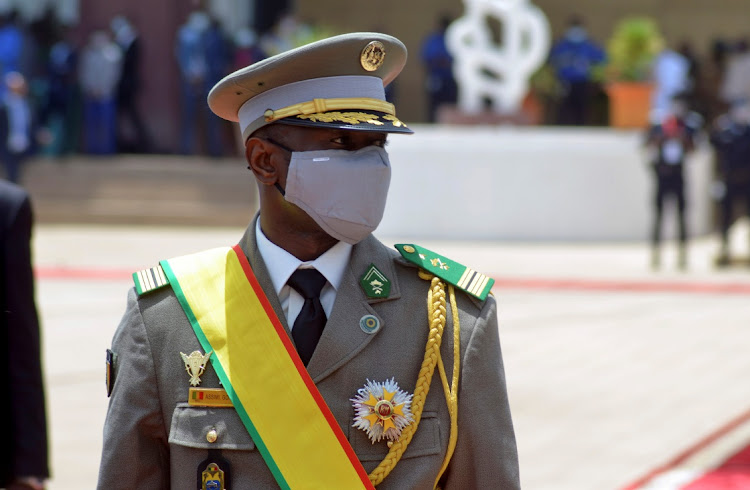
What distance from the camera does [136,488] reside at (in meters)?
2.28

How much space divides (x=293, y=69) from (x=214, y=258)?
0.41m

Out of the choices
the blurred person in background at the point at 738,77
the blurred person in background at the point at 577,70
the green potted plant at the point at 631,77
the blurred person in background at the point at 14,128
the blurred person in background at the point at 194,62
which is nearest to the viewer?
the green potted plant at the point at 631,77

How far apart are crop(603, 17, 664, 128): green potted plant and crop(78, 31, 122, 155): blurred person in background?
7609mm

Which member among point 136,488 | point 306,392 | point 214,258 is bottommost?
point 136,488

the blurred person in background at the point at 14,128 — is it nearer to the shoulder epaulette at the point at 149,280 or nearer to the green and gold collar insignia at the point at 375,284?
the shoulder epaulette at the point at 149,280

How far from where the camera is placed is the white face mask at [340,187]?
7.44 feet

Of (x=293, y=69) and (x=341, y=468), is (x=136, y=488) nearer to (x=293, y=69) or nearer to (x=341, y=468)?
(x=341, y=468)

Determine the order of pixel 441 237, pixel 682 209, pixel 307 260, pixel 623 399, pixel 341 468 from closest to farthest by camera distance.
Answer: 1. pixel 341 468
2. pixel 307 260
3. pixel 623 399
4. pixel 682 209
5. pixel 441 237

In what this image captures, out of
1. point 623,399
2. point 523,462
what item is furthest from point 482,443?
point 623,399

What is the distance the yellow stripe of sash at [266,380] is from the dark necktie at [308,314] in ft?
0.15

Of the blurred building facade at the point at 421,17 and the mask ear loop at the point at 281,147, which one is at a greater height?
the blurred building facade at the point at 421,17

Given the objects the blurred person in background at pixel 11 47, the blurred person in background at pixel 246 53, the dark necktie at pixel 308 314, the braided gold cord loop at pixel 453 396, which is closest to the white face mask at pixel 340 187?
the dark necktie at pixel 308 314

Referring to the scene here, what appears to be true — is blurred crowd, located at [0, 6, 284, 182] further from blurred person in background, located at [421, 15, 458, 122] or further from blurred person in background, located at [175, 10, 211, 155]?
blurred person in background, located at [421, 15, 458, 122]

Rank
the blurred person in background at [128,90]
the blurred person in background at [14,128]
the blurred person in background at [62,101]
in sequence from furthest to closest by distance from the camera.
Answer: 1. the blurred person in background at [62,101]
2. the blurred person in background at [128,90]
3. the blurred person in background at [14,128]
